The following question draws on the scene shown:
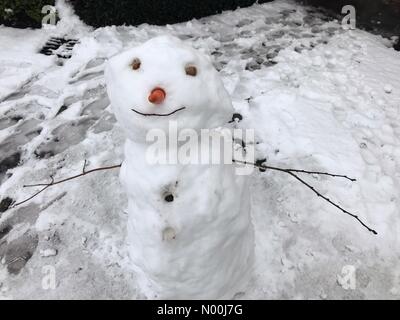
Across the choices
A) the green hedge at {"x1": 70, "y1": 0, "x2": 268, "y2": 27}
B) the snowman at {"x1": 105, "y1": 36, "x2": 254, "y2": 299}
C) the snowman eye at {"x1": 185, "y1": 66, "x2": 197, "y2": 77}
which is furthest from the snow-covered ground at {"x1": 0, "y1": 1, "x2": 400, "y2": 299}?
the snowman eye at {"x1": 185, "y1": 66, "x2": 197, "y2": 77}

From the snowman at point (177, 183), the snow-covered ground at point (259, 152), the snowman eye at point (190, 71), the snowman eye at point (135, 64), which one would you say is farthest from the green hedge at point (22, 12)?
the snowman eye at point (190, 71)

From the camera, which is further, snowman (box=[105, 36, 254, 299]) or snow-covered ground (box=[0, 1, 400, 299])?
snow-covered ground (box=[0, 1, 400, 299])

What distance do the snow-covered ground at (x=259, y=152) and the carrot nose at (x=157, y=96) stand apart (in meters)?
1.56

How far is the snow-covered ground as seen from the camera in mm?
3035

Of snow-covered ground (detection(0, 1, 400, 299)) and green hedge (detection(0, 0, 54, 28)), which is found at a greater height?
green hedge (detection(0, 0, 54, 28))

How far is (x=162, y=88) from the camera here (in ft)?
6.60

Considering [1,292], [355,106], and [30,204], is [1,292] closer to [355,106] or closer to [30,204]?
[30,204]

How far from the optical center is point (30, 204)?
11.4 ft

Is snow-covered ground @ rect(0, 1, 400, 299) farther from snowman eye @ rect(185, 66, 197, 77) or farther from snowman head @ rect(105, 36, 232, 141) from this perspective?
snowman eye @ rect(185, 66, 197, 77)

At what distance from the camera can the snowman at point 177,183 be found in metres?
2.04

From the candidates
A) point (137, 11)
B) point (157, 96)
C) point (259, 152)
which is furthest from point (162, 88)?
point (137, 11)

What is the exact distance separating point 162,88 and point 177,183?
51cm

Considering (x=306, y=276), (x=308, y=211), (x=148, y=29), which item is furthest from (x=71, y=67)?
(x=306, y=276)
